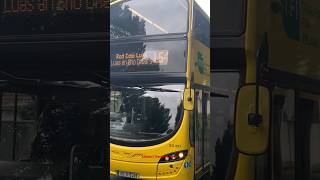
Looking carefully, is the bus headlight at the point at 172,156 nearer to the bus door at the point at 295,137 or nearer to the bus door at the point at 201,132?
the bus door at the point at 201,132

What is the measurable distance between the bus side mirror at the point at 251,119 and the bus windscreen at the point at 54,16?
0.73m

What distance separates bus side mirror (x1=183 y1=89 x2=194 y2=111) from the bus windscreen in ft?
1.58

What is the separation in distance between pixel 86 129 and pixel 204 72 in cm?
61

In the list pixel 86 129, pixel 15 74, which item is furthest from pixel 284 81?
pixel 15 74

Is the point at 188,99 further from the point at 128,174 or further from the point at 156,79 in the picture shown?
the point at 128,174

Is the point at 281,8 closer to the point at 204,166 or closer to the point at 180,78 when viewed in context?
the point at 180,78

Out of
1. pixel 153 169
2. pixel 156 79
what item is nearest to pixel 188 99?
pixel 156 79

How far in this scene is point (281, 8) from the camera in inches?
84.7

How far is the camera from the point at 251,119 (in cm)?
191

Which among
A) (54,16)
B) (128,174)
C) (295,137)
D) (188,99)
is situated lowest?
(128,174)

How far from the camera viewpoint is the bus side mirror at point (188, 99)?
7.15 feet

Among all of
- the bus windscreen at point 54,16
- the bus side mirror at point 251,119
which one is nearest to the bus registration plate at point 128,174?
the bus side mirror at point 251,119

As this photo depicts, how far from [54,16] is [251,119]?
1.03 meters

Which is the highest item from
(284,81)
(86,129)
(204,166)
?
(284,81)
